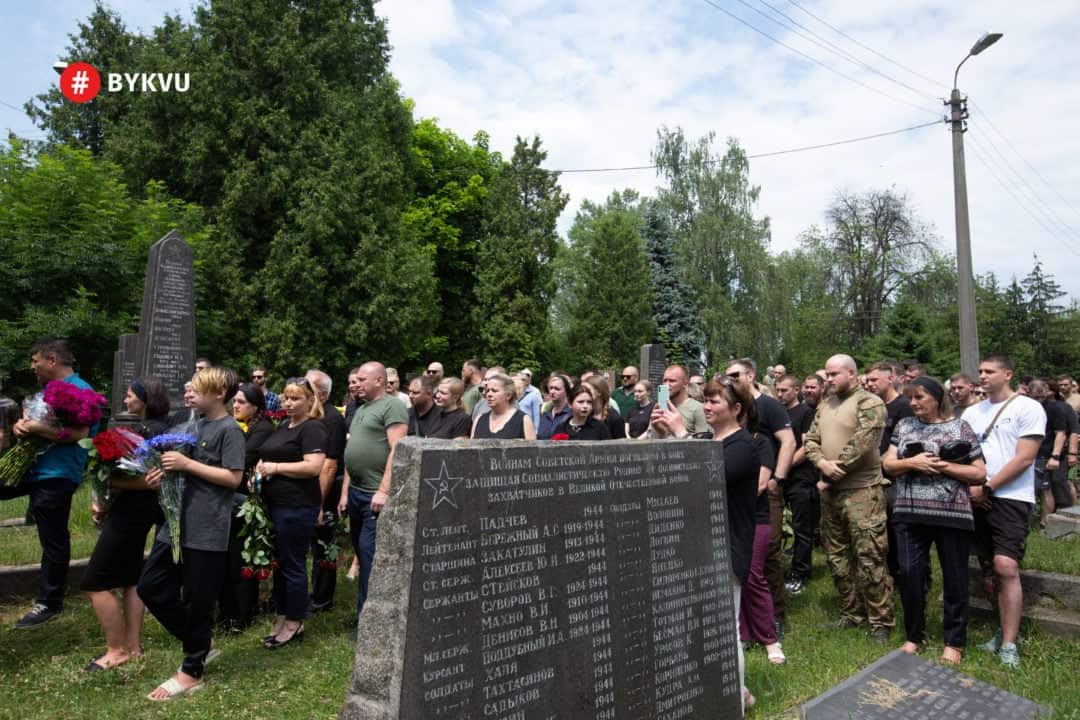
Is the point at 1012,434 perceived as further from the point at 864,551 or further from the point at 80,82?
the point at 80,82

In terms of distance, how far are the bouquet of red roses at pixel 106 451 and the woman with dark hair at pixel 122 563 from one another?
74 mm

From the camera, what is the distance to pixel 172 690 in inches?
191

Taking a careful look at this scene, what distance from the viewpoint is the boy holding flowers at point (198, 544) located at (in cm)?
492

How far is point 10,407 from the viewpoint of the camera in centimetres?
578

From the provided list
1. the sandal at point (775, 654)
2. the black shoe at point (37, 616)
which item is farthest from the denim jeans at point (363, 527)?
the sandal at point (775, 654)

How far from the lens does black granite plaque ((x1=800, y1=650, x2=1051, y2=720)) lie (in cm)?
442

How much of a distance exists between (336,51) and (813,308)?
2853 cm

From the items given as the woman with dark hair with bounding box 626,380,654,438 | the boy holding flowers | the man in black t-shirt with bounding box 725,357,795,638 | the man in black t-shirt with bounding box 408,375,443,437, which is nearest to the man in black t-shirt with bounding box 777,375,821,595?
the man in black t-shirt with bounding box 725,357,795,638

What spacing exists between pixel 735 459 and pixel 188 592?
346 cm

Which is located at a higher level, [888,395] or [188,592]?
[888,395]

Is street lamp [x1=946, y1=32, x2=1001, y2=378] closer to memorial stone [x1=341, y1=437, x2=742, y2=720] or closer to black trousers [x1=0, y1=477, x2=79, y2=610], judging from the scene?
memorial stone [x1=341, y1=437, x2=742, y2=720]

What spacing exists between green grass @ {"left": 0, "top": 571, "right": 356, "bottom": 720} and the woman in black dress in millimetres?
1945

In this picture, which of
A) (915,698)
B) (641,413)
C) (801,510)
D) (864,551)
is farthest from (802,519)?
(915,698)

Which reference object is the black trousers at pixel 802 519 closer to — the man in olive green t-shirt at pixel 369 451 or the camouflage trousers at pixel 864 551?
the camouflage trousers at pixel 864 551
